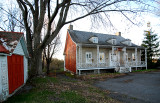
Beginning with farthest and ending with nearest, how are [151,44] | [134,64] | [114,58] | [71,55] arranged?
1. [151,44]
2. [134,64]
3. [114,58]
4. [71,55]

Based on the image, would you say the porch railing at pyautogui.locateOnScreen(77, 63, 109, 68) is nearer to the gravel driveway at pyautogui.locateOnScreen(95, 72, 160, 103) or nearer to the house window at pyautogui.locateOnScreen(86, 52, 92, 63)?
the house window at pyautogui.locateOnScreen(86, 52, 92, 63)

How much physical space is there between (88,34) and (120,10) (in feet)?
39.9

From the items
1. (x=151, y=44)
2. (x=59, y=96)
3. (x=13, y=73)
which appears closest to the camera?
(x=59, y=96)

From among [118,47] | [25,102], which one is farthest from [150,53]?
[25,102]

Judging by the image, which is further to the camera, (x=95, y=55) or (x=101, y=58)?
(x=101, y=58)

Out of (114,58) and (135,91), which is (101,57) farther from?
(135,91)

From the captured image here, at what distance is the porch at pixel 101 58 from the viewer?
16.5 m

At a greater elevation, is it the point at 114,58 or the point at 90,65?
the point at 114,58

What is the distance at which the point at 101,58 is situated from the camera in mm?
18750

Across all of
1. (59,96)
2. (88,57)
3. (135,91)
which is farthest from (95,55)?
(59,96)

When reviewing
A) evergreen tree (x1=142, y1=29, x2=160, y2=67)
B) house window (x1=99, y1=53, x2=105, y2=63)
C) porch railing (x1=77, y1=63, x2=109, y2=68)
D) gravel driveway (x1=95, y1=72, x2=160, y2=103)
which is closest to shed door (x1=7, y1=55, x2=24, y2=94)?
gravel driveway (x1=95, y1=72, x2=160, y2=103)

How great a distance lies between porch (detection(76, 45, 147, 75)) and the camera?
16.5 m

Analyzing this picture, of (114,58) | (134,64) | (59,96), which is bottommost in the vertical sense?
(59,96)

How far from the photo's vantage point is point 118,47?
1912 cm
